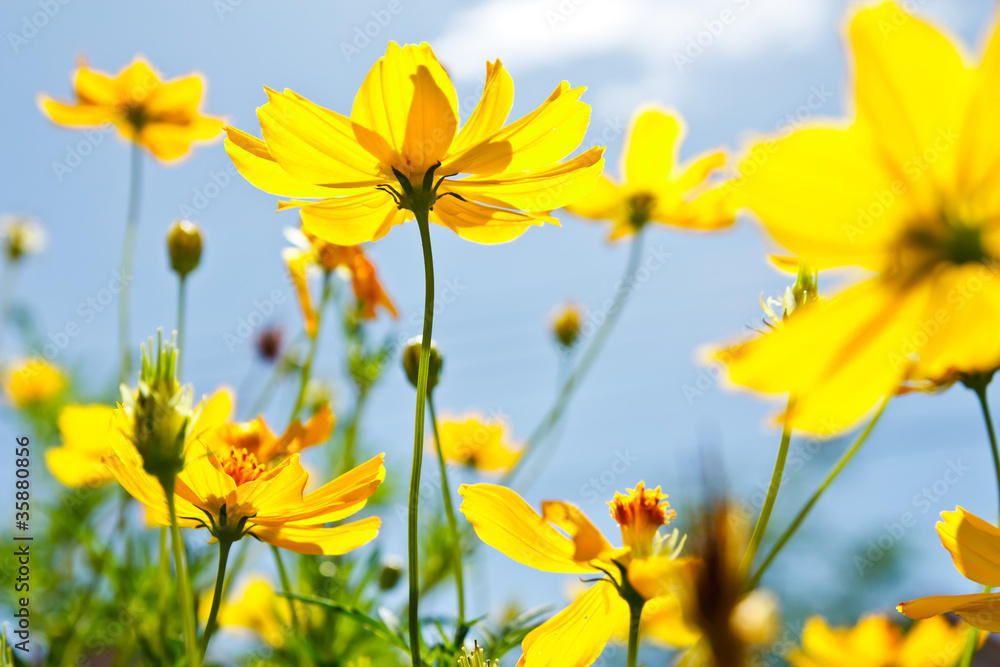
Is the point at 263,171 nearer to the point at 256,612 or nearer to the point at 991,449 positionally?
the point at 991,449

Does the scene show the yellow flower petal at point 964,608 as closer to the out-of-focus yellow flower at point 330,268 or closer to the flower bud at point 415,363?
the flower bud at point 415,363

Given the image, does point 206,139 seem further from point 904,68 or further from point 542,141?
point 904,68

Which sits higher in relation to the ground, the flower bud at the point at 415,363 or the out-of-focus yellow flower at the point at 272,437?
the flower bud at the point at 415,363

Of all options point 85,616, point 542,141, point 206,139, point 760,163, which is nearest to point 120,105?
point 206,139

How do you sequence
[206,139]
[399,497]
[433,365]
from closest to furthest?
[433,365]
[206,139]
[399,497]

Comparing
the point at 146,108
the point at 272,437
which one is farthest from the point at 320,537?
the point at 146,108

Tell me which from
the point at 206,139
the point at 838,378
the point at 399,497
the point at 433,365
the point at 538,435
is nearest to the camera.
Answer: the point at 838,378

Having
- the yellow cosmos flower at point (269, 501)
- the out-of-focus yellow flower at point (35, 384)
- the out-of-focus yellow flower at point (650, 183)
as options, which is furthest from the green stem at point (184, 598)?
the out-of-focus yellow flower at point (35, 384)
